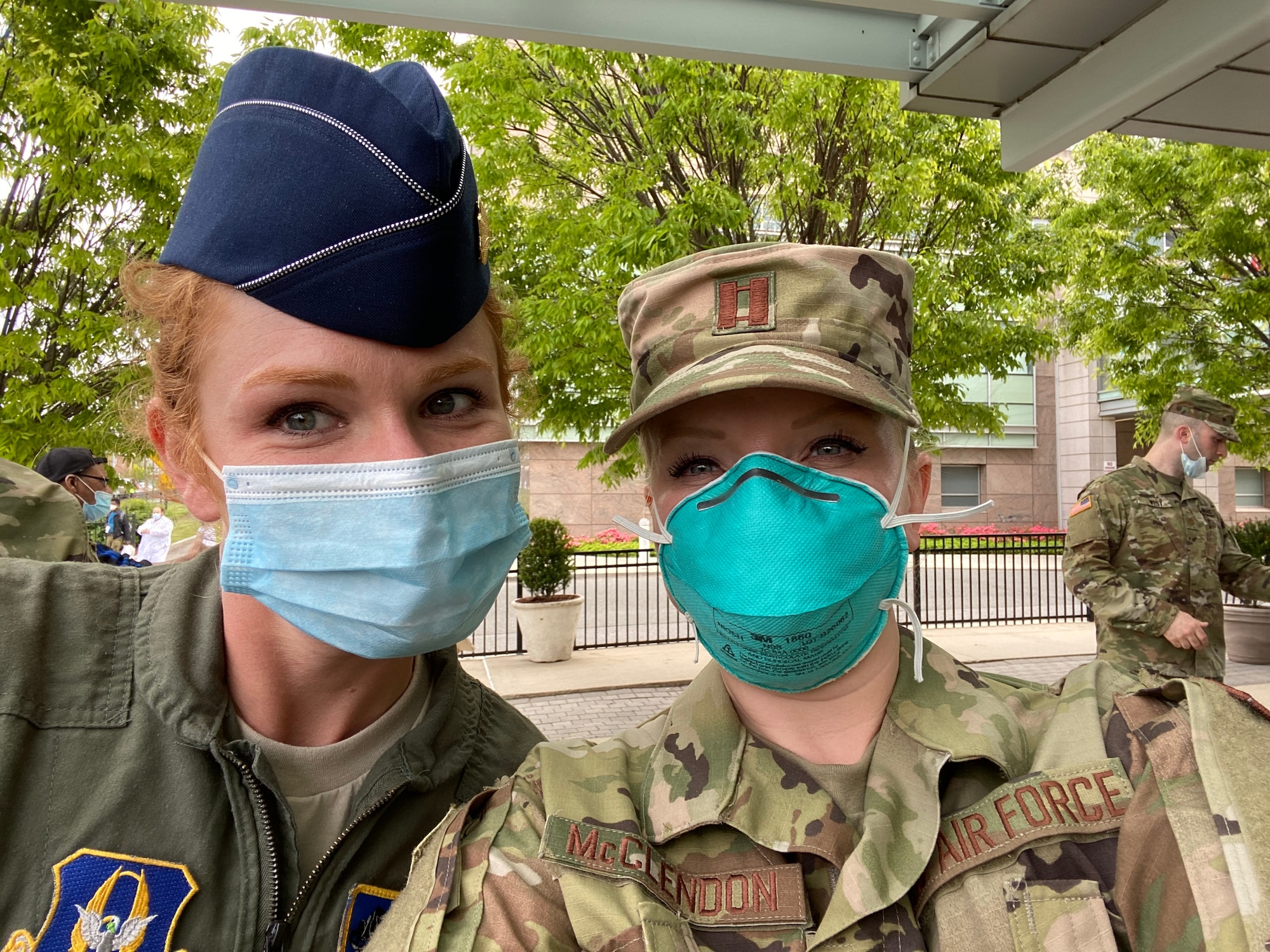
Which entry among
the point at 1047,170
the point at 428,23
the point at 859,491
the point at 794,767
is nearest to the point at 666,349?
the point at 859,491

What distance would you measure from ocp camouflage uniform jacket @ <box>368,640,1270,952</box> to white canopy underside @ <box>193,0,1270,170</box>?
3176mm

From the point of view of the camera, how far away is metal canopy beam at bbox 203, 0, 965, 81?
3.75 meters

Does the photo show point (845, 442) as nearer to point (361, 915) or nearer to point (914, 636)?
point (914, 636)

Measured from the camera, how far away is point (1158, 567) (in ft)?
17.7

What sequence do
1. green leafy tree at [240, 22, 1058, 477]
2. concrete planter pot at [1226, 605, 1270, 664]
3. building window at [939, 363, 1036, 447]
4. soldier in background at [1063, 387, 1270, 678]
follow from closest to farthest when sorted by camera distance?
soldier in background at [1063, 387, 1270, 678] < green leafy tree at [240, 22, 1058, 477] < concrete planter pot at [1226, 605, 1270, 664] < building window at [939, 363, 1036, 447]

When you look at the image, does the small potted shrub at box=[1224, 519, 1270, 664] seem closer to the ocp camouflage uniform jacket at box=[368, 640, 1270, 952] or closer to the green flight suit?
the ocp camouflage uniform jacket at box=[368, 640, 1270, 952]

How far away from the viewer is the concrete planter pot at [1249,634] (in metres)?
9.97

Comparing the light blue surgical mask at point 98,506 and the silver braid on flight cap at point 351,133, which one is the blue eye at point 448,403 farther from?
the light blue surgical mask at point 98,506

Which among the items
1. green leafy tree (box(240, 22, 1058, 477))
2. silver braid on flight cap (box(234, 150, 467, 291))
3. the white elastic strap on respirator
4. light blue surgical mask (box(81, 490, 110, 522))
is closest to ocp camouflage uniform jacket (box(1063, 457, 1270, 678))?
green leafy tree (box(240, 22, 1058, 477))

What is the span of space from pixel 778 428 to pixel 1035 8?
→ 305cm

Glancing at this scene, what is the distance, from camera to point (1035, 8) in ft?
12.0

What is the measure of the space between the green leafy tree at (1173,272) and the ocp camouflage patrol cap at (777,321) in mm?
10398

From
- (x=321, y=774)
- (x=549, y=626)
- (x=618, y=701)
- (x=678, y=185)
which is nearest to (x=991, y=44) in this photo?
(x=321, y=774)

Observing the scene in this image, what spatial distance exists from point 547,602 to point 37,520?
7911 mm
